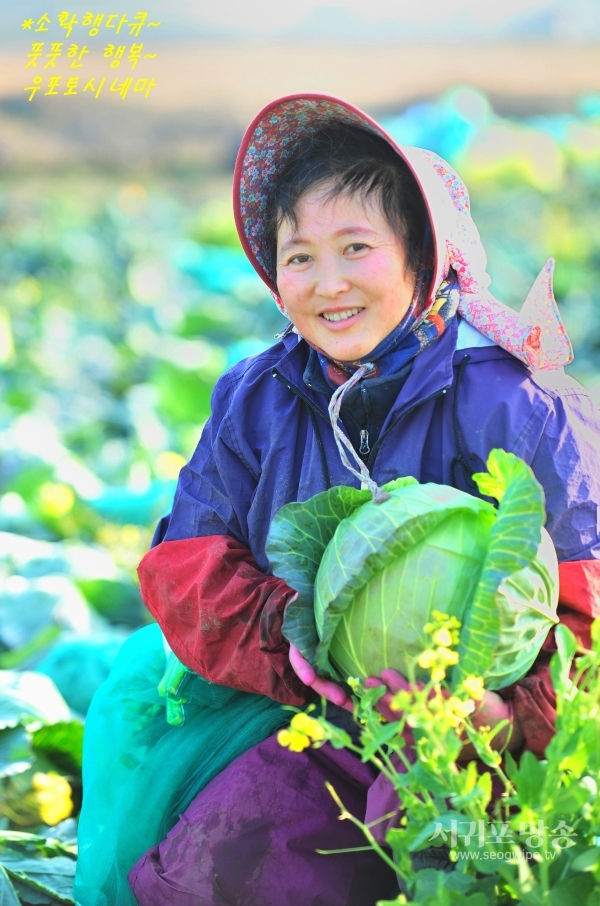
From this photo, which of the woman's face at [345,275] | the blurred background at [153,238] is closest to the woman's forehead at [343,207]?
the woman's face at [345,275]

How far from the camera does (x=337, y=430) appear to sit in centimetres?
194

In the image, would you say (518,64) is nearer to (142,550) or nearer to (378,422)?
(142,550)

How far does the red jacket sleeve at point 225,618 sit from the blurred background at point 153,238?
78cm

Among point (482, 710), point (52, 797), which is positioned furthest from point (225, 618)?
point (52, 797)

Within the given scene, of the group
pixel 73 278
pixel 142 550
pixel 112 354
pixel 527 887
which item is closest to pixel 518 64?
pixel 73 278

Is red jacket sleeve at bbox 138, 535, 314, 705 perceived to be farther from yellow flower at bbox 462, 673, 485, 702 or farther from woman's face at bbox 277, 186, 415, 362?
yellow flower at bbox 462, 673, 485, 702

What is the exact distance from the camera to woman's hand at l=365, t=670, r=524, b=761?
64.6 inches

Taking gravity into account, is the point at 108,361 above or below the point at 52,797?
above

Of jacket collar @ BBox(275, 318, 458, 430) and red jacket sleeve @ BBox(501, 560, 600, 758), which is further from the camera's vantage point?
jacket collar @ BBox(275, 318, 458, 430)

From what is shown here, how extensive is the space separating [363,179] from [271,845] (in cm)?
119

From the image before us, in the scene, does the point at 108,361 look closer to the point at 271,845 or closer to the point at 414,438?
the point at 414,438

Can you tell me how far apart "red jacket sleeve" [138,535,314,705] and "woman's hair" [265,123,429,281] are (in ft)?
2.11

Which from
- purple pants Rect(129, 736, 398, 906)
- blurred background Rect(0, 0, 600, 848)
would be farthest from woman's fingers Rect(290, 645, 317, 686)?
blurred background Rect(0, 0, 600, 848)

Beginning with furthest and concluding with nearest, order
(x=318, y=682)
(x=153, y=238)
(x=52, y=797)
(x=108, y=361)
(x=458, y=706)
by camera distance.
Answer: (x=153, y=238), (x=108, y=361), (x=52, y=797), (x=318, y=682), (x=458, y=706)
